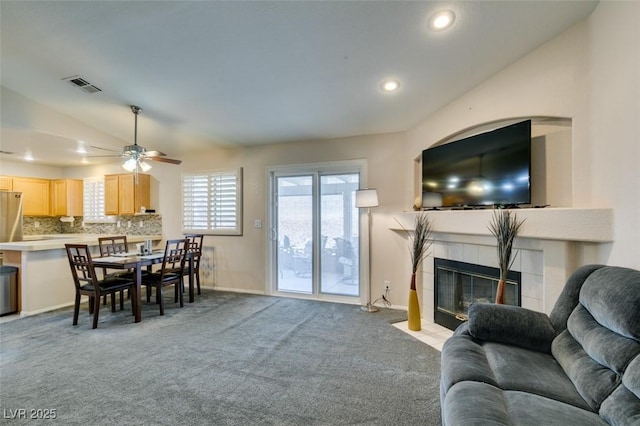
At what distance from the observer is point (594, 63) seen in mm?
2031

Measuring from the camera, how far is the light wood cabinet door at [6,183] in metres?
5.61

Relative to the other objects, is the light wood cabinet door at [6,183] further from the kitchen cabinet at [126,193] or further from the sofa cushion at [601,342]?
the sofa cushion at [601,342]

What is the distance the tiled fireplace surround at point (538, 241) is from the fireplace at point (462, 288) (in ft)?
0.29

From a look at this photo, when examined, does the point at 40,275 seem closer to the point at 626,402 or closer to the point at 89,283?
the point at 89,283

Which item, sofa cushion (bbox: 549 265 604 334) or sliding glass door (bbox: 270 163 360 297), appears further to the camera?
sliding glass door (bbox: 270 163 360 297)

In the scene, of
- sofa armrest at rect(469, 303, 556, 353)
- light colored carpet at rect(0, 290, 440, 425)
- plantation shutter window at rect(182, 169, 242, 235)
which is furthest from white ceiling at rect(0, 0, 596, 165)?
light colored carpet at rect(0, 290, 440, 425)

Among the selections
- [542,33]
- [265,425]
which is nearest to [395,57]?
[542,33]

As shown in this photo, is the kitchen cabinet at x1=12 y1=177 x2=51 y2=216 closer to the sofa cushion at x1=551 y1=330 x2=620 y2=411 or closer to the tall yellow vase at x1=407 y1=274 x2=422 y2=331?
the tall yellow vase at x1=407 y1=274 x2=422 y2=331

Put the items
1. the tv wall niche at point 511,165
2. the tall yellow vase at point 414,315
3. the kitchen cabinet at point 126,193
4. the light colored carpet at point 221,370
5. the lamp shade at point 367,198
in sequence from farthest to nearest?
the kitchen cabinet at point 126,193 < the lamp shade at point 367,198 < the tall yellow vase at point 414,315 < the tv wall niche at point 511,165 < the light colored carpet at point 221,370

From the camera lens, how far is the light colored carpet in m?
1.86

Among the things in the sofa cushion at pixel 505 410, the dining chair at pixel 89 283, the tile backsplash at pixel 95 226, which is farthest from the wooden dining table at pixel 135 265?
the sofa cushion at pixel 505 410

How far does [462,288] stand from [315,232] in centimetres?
216

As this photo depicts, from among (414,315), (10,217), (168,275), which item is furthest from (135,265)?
(414,315)

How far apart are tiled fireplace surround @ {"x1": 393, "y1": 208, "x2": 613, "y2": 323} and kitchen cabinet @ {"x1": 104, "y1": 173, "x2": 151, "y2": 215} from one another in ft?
16.5
